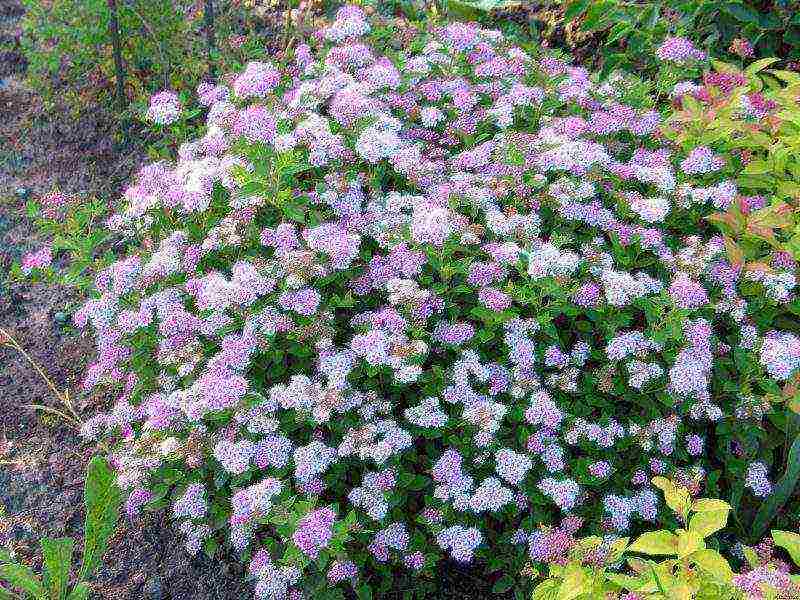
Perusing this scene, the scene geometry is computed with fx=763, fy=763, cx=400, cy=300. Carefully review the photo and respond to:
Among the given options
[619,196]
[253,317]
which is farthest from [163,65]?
[619,196]

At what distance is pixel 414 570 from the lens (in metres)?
2.25

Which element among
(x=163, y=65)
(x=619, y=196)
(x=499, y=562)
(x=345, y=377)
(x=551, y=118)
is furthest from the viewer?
(x=163, y=65)

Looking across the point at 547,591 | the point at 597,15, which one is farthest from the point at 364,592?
the point at 597,15

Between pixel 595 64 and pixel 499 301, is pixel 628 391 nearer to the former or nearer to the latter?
pixel 499 301

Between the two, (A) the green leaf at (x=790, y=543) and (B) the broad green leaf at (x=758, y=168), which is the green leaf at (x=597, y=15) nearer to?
(B) the broad green leaf at (x=758, y=168)

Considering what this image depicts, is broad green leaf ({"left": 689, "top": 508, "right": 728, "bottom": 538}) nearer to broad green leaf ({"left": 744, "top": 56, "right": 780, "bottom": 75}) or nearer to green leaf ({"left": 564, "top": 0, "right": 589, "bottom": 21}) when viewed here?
broad green leaf ({"left": 744, "top": 56, "right": 780, "bottom": 75})

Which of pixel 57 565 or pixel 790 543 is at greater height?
pixel 790 543

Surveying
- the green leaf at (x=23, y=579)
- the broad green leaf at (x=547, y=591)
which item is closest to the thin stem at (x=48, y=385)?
the green leaf at (x=23, y=579)

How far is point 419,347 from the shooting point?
78.8 inches

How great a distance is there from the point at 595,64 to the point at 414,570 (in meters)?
2.77

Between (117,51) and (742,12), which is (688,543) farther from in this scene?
(117,51)

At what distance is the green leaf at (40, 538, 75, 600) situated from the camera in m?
Result: 2.15

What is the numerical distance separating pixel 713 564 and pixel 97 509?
5.62ft

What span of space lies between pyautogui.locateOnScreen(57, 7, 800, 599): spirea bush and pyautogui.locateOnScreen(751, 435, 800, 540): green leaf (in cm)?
7
